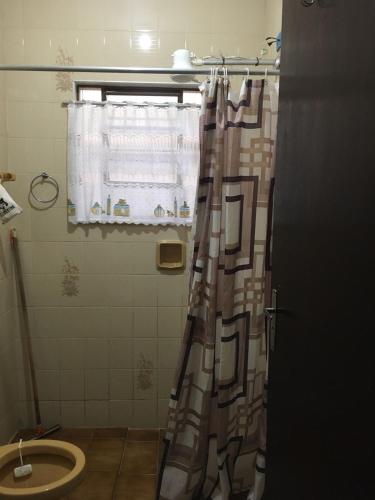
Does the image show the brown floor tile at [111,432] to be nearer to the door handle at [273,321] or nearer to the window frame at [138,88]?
the door handle at [273,321]

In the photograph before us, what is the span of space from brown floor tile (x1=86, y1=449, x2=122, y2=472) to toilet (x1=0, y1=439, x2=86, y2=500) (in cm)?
56

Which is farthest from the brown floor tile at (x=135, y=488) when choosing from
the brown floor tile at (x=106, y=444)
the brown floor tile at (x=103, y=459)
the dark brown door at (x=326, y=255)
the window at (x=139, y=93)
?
the window at (x=139, y=93)

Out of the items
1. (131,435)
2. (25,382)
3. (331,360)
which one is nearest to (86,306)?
(25,382)

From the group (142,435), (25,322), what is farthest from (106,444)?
(25,322)

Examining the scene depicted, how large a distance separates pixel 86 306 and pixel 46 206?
0.67 meters

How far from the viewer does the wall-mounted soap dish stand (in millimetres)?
2570

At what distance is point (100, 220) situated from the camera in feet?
8.27

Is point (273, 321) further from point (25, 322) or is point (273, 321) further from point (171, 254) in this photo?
point (25, 322)

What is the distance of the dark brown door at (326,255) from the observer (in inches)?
28.0

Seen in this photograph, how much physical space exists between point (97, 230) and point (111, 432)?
1311 mm

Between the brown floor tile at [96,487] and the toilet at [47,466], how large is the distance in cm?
39

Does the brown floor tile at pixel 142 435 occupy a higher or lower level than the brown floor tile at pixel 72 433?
lower

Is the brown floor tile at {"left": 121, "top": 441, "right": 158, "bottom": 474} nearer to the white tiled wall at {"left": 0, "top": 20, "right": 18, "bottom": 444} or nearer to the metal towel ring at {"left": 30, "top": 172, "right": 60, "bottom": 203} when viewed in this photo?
the white tiled wall at {"left": 0, "top": 20, "right": 18, "bottom": 444}

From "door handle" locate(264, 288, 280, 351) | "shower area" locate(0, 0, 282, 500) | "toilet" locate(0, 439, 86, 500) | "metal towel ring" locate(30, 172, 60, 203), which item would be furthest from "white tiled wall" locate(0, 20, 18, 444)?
"door handle" locate(264, 288, 280, 351)
